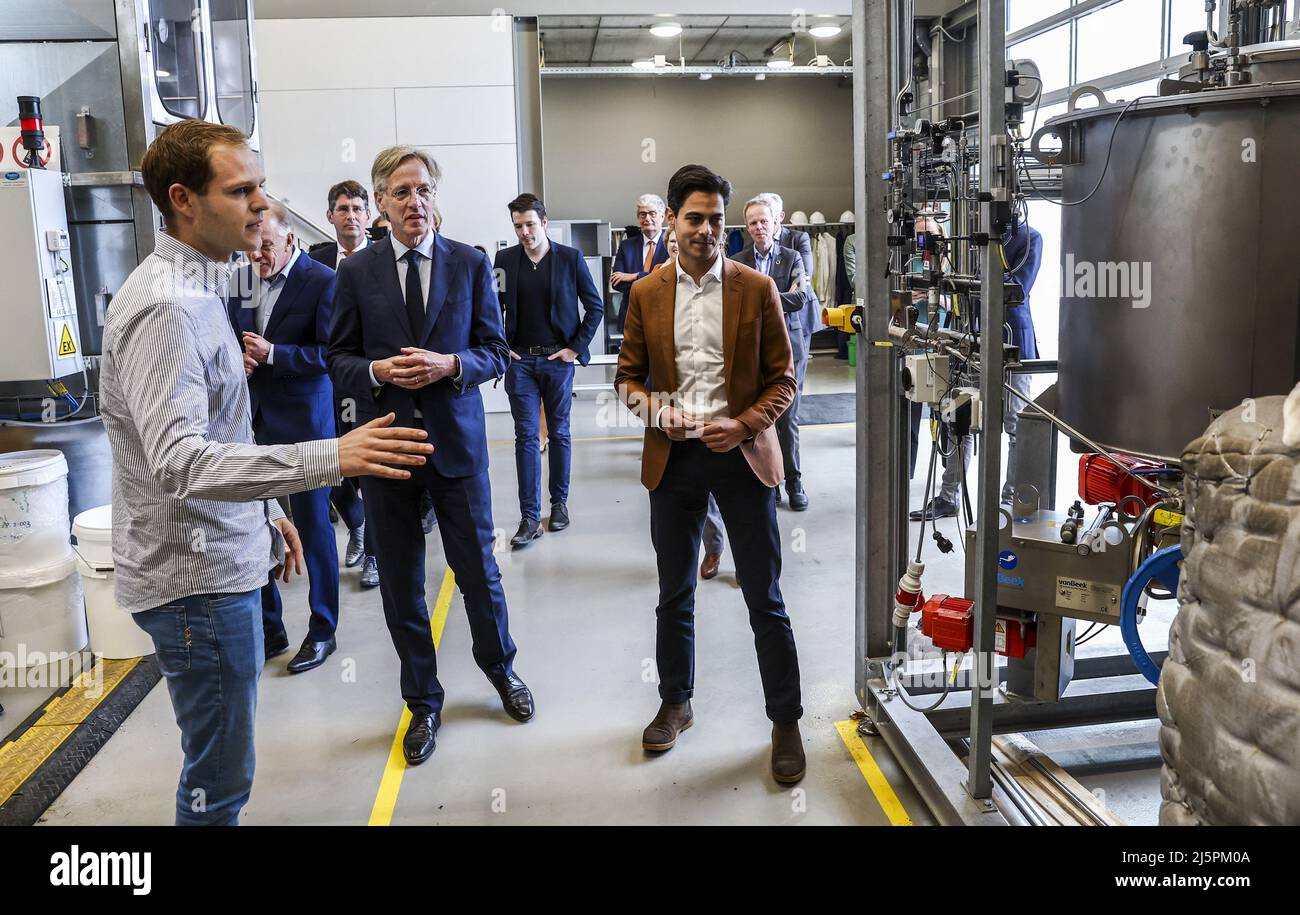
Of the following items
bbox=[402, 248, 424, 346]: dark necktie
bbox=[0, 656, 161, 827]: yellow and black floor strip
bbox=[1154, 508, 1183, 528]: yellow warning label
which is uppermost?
bbox=[402, 248, 424, 346]: dark necktie

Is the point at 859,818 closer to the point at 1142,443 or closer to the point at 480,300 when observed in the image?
the point at 1142,443

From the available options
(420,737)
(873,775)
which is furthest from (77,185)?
(873,775)

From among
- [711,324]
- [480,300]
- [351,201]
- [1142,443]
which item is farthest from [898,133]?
[351,201]

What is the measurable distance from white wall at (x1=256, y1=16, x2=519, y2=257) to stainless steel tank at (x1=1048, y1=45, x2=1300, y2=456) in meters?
7.99

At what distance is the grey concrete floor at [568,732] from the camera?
3018 mm

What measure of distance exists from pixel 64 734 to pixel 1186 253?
380 centimetres

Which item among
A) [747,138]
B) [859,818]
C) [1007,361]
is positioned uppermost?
[747,138]

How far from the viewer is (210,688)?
2.05 metres

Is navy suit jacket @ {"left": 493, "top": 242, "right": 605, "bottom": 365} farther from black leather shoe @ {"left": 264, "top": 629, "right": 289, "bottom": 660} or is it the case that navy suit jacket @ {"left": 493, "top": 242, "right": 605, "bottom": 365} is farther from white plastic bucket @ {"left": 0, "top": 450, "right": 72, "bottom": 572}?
white plastic bucket @ {"left": 0, "top": 450, "right": 72, "bottom": 572}

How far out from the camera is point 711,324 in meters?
3.13

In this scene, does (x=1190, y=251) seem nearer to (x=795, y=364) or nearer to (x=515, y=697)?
(x=515, y=697)

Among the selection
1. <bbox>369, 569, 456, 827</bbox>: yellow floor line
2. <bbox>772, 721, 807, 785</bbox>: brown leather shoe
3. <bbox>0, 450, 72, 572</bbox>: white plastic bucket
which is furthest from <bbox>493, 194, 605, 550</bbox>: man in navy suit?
<bbox>772, 721, 807, 785</bbox>: brown leather shoe

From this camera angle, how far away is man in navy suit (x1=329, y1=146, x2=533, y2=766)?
10.6 ft
